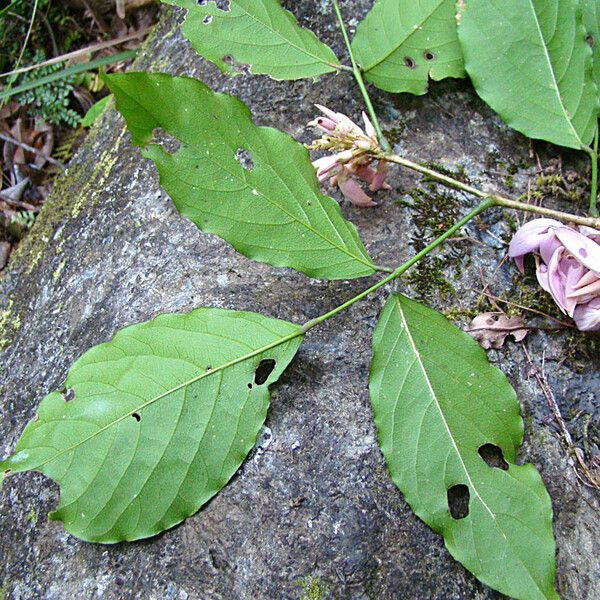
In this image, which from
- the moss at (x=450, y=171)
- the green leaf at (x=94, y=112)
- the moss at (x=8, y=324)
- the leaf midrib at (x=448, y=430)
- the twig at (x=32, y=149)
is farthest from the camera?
the twig at (x=32, y=149)

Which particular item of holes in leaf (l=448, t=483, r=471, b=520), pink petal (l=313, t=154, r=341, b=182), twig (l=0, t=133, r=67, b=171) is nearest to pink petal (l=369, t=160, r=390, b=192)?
pink petal (l=313, t=154, r=341, b=182)

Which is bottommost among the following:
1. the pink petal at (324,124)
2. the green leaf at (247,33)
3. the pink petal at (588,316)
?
the pink petal at (588,316)

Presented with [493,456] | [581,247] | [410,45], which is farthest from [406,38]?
[493,456]

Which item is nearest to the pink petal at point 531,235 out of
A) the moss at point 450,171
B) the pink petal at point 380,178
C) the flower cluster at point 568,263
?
the flower cluster at point 568,263

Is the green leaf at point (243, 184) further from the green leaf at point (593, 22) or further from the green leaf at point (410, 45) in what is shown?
the green leaf at point (593, 22)

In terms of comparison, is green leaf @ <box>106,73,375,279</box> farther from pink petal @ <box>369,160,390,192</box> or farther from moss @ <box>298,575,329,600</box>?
moss @ <box>298,575,329,600</box>

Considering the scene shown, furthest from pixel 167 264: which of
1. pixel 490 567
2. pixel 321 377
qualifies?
pixel 490 567

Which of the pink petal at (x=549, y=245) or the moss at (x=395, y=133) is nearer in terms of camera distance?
the pink petal at (x=549, y=245)
